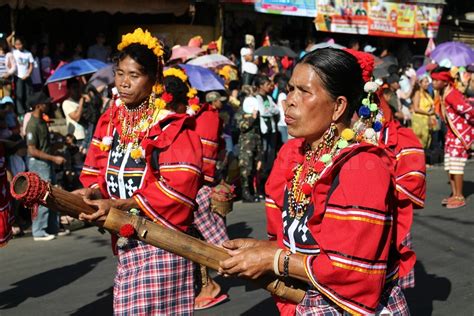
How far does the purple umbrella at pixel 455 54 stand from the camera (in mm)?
17141

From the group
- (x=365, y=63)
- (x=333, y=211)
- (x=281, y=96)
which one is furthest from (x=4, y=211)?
(x=281, y=96)

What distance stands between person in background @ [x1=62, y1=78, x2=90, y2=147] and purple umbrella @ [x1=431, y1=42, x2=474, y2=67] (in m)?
9.06

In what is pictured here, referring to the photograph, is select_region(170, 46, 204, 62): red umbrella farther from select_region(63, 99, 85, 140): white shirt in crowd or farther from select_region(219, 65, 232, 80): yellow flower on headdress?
select_region(63, 99, 85, 140): white shirt in crowd

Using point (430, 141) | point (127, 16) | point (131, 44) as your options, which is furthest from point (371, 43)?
point (131, 44)

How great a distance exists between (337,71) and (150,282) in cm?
174

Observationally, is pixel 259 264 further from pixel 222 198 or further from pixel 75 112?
pixel 75 112

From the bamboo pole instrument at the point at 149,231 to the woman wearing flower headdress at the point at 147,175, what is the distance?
1.59 feet

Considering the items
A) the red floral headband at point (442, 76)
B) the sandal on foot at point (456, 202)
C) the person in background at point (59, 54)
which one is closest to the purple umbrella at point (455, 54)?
the sandal on foot at point (456, 202)

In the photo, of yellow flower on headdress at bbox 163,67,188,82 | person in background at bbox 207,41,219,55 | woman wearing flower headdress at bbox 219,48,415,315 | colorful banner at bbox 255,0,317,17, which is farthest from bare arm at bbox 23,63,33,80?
woman wearing flower headdress at bbox 219,48,415,315

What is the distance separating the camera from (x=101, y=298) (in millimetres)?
6922

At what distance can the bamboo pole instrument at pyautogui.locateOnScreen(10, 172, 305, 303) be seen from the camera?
3.02 m

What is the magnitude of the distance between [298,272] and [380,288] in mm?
311

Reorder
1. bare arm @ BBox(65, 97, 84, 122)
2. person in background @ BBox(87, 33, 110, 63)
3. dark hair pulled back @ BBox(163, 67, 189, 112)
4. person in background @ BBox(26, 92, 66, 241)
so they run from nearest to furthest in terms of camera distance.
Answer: dark hair pulled back @ BBox(163, 67, 189, 112), person in background @ BBox(26, 92, 66, 241), bare arm @ BBox(65, 97, 84, 122), person in background @ BBox(87, 33, 110, 63)

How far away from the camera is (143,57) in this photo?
426cm
